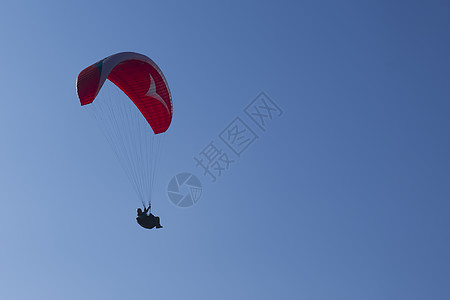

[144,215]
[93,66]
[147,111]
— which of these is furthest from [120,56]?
[144,215]

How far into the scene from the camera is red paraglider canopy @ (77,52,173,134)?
1181 inches

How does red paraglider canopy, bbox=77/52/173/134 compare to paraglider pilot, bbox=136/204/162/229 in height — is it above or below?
above

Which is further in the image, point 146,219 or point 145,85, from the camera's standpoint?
point 145,85

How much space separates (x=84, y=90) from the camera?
1080 inches

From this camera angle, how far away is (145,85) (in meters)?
31.1

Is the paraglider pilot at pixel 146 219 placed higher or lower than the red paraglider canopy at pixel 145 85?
lower

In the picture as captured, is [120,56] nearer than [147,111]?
Yes

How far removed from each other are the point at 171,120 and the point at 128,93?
2.19 metres

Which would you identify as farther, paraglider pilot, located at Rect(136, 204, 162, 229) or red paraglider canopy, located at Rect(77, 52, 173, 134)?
red paraglider canopy, located at Rect(77, 52, 173, 134)

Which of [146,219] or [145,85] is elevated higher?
[145,85]

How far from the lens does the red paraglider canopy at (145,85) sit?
98.4 ft

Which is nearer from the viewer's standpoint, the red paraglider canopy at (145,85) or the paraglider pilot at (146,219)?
the paraglider pilot at (146,219)

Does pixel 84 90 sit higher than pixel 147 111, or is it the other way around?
pixel 147 111

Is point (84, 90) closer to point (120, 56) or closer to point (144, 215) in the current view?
point (120, 56)
